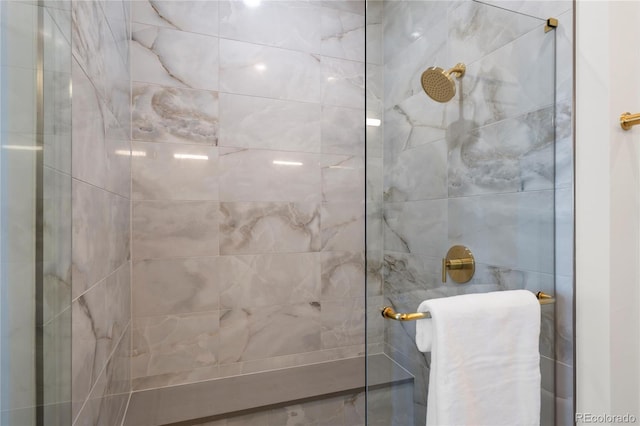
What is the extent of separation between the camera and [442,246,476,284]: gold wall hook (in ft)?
2.54

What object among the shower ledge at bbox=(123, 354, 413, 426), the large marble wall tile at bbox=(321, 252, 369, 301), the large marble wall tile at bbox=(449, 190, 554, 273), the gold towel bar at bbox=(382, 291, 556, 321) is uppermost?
the large marble wall tile at bbox=(449, 190, 554, 273)

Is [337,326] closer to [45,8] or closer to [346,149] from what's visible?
[346,149]

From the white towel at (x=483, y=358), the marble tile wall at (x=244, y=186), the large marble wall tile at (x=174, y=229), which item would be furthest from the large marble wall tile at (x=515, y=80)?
the large marble wall tile at (x=174, y=229)

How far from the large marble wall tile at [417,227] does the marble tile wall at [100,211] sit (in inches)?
26.8

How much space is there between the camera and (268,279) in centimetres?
158

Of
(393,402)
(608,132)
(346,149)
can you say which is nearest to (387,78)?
(608,132)

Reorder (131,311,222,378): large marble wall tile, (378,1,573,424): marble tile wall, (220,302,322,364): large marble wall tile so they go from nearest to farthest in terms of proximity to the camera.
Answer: (378,1,573,424): marble tile wall
(131,311,222,378): large marble wall tile
(220,302,322,364): large marble wall tile

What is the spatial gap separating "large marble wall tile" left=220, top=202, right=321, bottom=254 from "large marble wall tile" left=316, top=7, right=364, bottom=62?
2.81ft

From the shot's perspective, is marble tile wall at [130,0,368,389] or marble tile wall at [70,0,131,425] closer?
marble tile wall at [70,0,131,425]

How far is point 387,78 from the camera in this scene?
0.77m

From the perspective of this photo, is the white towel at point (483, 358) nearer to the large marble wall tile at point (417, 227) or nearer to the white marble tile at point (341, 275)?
the large marble wall tile at point (417, 227)

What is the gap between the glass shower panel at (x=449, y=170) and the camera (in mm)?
744

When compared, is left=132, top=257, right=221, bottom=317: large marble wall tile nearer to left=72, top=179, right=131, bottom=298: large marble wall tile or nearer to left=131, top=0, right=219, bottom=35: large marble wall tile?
left=72, top=179, right=131, bottom=298: large marble wall tile

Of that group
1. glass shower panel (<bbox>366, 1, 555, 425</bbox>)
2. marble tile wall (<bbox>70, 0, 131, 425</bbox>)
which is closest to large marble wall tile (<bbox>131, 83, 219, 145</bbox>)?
marble tile wall (<bbox>70, 0, 131, 425</bbox>)
